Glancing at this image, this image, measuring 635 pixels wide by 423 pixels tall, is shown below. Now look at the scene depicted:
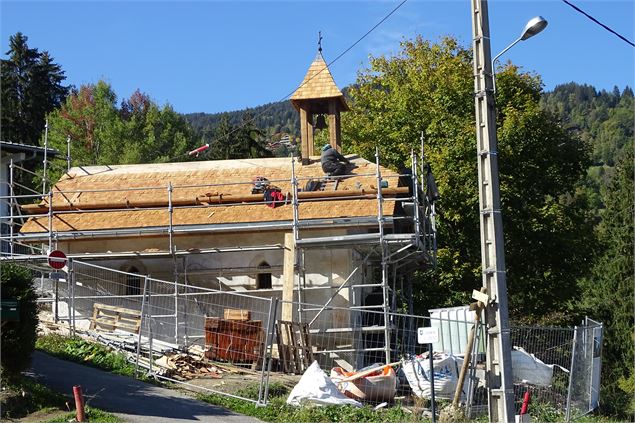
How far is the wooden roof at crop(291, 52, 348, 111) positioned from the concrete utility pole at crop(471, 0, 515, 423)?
524 inches

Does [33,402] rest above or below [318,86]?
below

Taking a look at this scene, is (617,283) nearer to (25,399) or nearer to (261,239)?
(261,239)

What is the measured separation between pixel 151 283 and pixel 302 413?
9176 millimetres

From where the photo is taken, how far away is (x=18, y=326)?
1587 cm

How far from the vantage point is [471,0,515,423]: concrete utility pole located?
1405 cm

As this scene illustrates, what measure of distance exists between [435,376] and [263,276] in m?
6.95

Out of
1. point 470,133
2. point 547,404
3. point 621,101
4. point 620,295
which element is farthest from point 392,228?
point 621,101

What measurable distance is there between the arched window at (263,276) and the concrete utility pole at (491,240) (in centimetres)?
1065

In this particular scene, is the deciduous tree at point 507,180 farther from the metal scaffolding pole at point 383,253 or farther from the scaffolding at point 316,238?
the metal scaffolding pole at point 383,253

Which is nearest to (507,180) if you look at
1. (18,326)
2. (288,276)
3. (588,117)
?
(288,276)

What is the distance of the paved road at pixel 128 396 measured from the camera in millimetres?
16188

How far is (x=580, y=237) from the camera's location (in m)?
37.4

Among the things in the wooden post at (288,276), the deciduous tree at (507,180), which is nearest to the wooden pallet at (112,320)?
the wooden post at (288,276)

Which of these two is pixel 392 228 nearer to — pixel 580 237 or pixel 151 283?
pixel 151 283
